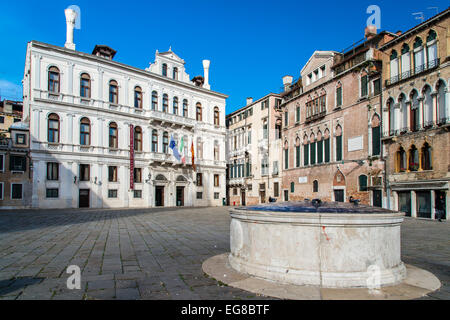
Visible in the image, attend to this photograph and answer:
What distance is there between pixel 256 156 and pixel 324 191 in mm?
12995

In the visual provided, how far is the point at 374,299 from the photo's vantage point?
4.19 m

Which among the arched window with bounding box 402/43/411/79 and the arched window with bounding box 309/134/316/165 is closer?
the arched window with bounding box 402/43/411/79

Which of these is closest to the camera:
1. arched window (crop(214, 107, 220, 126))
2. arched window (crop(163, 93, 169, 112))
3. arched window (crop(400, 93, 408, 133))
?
arched window (crop(400, 93, 408, 133))

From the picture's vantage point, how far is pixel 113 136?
32.8 meters

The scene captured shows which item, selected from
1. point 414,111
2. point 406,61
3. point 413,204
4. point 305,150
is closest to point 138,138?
point 305,150

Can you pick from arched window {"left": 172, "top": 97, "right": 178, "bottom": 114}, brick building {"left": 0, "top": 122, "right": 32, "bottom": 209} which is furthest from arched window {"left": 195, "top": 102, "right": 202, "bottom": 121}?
brick building {"left": 0, "top": 122, "right": 32, "bottom": 209}

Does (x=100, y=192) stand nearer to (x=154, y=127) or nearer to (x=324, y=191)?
(x=154, y=127)

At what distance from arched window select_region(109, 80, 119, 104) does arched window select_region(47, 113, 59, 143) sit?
5651mm

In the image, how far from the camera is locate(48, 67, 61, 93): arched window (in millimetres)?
28875

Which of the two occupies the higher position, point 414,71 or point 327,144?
point 414,71

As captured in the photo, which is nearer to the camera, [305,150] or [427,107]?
[427,107]

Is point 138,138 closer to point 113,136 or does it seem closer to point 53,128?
point 113,136

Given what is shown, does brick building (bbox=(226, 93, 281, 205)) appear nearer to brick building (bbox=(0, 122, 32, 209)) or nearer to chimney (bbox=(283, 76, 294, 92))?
chimney (bbox=(283, 76, 294, 92))

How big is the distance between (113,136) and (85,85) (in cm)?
545
